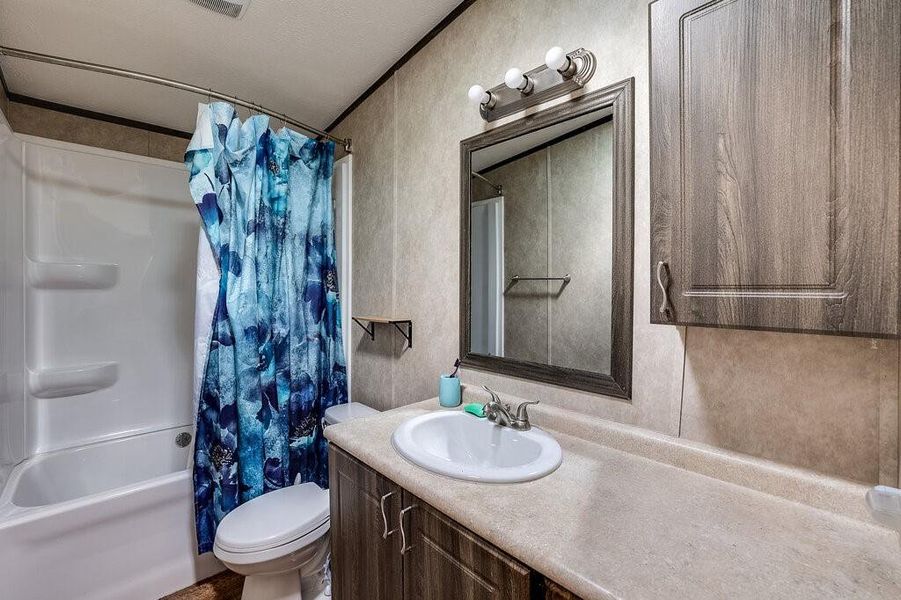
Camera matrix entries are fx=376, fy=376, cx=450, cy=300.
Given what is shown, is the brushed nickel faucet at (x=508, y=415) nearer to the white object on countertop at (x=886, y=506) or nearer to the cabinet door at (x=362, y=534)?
the cabinet door at (x=362, y=534)

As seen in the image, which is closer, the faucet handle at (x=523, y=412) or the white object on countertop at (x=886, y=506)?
the white object on countertop at (x=886, y=506)

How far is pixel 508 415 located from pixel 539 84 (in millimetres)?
1108

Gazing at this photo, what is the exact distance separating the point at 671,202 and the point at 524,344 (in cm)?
71

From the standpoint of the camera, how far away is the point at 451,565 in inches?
32.8

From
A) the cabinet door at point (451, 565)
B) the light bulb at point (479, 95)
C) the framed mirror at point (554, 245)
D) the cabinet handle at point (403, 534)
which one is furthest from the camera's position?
the light bulb at point (479, 95)

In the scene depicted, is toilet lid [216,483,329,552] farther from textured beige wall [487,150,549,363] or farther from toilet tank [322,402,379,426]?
textured beige wall [487,150,549,363]

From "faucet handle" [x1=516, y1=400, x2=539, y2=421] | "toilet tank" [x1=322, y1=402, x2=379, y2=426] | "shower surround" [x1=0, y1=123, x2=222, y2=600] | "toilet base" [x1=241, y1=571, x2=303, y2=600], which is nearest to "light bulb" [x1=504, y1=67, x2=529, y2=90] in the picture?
"faucet handle" [x1=516, y1=400, x2=539, y2=421]

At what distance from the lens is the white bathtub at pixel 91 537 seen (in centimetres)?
145

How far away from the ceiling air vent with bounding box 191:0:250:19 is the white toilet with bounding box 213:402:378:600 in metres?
2.12

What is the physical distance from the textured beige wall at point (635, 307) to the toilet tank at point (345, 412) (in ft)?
0.24

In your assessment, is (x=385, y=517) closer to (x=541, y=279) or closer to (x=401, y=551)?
(x=401, y=551)

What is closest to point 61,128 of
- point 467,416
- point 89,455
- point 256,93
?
point 256,93

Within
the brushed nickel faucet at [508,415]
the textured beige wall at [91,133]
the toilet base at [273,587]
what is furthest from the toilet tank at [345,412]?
the textured beige wall at [91,133]

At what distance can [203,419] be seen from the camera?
1773mm
